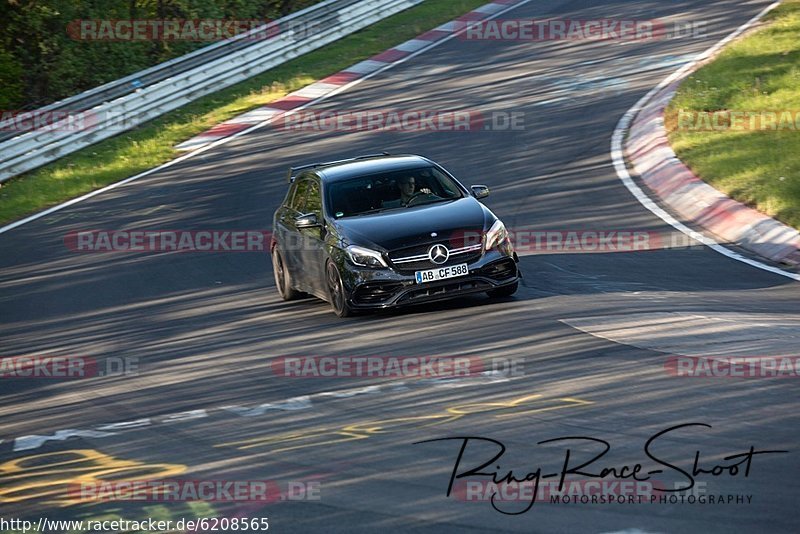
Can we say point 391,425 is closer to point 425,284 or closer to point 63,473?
point 63,473

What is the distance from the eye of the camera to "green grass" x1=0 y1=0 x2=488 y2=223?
23473 mm

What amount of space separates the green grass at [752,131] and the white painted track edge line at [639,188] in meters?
0.73

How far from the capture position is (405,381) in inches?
377

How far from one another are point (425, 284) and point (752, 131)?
915 cm

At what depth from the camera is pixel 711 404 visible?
809 cm

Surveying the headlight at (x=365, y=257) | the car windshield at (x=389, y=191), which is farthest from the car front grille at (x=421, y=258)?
the car windshield at (x=389, y=191)

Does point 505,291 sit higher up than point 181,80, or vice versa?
point 181,80

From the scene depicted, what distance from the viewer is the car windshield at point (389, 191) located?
13227mm

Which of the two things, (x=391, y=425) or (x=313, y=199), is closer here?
(x=391, y=425)
